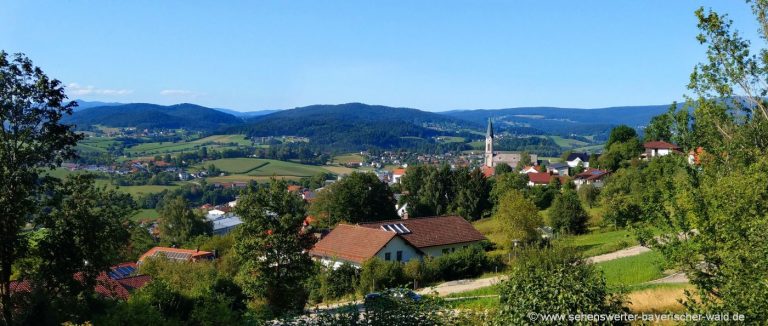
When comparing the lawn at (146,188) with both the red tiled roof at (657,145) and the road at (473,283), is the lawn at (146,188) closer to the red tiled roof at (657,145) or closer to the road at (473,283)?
the red tiled roof at (657,145)

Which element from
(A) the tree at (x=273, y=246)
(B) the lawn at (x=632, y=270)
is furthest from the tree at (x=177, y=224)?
(B) the lawn at (x=632, y=270)

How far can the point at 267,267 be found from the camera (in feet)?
58.9

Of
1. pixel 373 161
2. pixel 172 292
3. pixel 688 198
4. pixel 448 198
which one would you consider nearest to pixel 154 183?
pixel 448 198

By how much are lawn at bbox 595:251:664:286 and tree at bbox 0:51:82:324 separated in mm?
16059

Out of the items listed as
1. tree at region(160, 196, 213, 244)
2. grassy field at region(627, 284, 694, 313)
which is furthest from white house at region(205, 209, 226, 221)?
grassy field at region(627, 284, 694, 313)

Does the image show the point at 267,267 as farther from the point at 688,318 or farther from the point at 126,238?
the point at 688,318

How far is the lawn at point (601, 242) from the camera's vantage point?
30219 millimetres

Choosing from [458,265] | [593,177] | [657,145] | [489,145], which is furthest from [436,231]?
[489,145]

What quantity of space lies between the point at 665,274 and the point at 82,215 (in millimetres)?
18650

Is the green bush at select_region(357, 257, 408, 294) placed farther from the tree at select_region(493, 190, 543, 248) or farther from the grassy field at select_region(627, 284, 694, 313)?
the grassy field at select_region(627, 284, 694, 313)

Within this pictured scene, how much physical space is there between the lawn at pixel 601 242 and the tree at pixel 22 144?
21.7 m

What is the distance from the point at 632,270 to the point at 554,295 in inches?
648

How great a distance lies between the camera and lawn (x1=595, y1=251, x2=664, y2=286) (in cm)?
2041

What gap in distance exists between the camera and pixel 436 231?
36.6 meters
